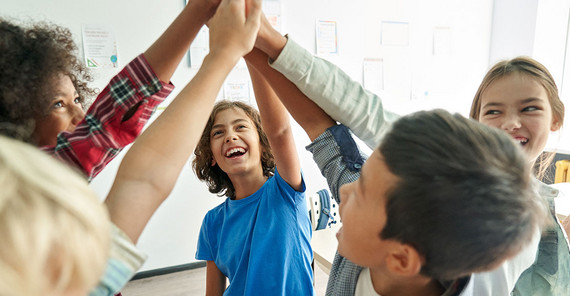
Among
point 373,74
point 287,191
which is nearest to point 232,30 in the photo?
point 287,191

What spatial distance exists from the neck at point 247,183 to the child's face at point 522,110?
0.77 m

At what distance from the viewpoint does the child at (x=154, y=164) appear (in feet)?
1.40

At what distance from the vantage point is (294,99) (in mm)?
713

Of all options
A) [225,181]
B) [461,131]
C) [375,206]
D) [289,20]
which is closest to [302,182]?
[225,181]

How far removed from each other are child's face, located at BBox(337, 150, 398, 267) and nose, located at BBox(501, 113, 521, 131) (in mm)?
505

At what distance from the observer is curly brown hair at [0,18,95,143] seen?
651 millimetres

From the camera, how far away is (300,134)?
2934 mm

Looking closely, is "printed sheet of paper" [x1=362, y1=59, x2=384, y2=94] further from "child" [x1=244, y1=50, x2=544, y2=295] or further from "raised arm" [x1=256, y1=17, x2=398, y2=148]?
"child" [x1=244, y1=50, x2=544, y2=295]

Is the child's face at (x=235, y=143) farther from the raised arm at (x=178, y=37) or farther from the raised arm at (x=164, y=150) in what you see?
the raised arm at (x=164, y=150)

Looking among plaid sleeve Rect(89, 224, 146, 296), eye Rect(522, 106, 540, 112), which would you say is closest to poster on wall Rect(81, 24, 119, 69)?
plaid sleeve Rect(89, 224, 146, 296)

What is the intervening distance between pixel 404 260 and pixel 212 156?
100 centimetres

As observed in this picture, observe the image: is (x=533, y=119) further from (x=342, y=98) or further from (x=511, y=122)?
(x=342, y=98)

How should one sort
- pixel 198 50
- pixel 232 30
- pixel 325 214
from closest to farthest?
pixel 232 30
pixel 325 214
pixel 198 50

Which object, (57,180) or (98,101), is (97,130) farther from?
(57,180)
